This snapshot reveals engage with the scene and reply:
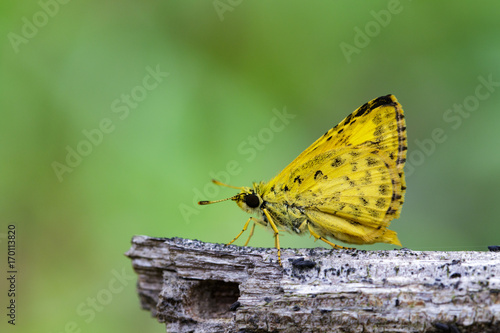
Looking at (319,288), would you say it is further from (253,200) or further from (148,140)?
(148,140)

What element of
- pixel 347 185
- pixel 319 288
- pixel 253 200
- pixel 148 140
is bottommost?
pixel 319 288

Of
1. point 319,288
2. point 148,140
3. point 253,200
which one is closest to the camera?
point 319,288

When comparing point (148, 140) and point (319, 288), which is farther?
point (148, 140)

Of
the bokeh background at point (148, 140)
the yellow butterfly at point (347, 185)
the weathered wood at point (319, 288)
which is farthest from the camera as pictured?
the bokeh background at point (148, 140)

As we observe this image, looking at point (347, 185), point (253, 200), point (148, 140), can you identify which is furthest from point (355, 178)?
point (148, 140)

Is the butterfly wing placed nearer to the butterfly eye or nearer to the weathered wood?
the butterfly eye

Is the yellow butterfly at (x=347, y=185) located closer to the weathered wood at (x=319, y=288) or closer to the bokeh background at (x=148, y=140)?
the weathered wood at (x=319, y=288)

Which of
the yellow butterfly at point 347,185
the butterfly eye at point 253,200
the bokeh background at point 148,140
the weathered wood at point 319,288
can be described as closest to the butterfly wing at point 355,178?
the yellow butterfly at point 347,185

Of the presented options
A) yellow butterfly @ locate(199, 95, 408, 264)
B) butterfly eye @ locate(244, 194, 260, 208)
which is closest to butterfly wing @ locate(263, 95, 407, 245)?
yellow butterfly @ locate(199, 95, 408, 264)
